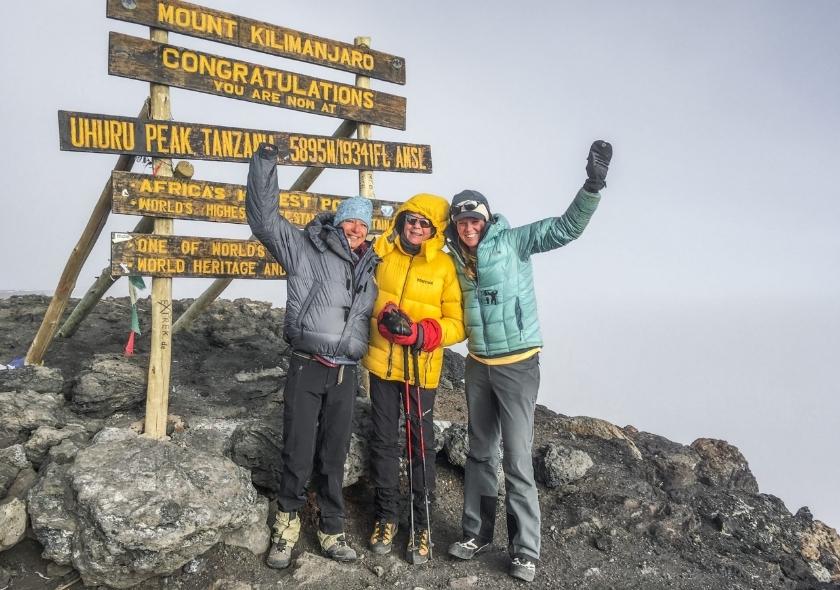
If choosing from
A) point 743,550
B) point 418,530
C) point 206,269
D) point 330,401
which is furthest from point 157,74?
point 743,550

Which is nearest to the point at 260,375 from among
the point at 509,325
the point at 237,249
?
the point at 237,249

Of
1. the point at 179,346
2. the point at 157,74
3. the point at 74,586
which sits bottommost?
the point at 74,586

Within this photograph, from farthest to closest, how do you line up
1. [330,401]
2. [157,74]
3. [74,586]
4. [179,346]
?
[179,346], [157,74], [330,401], [74,586]

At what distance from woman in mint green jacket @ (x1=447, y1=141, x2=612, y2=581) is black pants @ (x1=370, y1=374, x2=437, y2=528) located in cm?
58

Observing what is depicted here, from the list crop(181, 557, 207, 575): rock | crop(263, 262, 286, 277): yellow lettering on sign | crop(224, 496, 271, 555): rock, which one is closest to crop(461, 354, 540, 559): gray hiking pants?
crop(224, 496, 271, 555): rock

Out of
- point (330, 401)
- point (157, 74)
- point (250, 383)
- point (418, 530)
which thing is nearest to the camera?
point (330, 401)

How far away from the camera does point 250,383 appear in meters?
8.98

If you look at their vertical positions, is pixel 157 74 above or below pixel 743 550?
above

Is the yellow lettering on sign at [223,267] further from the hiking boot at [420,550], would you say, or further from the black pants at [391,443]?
the hiking boot at [420,550]

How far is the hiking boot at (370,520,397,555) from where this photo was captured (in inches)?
233

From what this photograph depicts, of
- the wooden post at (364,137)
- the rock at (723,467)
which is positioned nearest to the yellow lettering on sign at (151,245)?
the wooden post at (364,137)

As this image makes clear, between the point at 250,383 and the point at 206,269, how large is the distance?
7.60ft

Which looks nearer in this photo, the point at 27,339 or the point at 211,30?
the point at 211,30

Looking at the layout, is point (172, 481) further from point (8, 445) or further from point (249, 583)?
point (8, 445)
